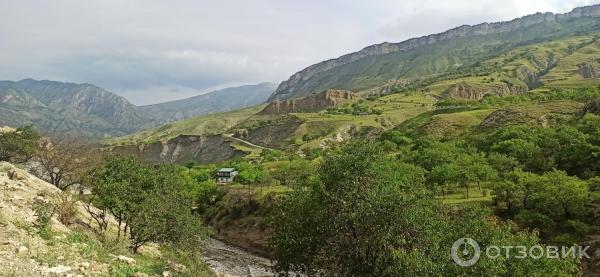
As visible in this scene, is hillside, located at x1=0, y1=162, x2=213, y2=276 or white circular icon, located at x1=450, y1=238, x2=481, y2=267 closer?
hillside, located at x1=0, y1=162, x2=213, y2=276

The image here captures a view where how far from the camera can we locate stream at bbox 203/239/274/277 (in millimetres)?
62531

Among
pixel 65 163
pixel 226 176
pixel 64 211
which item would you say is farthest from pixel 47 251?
pixel 226 176

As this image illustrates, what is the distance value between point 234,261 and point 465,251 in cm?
5135

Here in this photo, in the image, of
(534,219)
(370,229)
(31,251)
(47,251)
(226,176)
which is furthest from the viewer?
(226,176)

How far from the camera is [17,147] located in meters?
82.6

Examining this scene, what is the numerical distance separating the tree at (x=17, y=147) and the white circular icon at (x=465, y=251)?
80.6 metres

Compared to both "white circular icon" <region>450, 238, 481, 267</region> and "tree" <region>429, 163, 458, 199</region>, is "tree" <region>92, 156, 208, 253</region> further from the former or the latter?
"tree" <region>429, 163, 458, 199</region>

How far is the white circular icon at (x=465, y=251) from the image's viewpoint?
24.1 m

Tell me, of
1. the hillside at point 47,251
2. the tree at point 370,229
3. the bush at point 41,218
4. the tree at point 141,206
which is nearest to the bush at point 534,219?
the tree at point 370,229

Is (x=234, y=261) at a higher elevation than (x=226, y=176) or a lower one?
lower

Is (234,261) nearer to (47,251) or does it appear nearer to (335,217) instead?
(335,217)

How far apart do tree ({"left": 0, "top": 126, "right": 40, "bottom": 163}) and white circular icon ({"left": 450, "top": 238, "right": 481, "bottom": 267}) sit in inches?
3171

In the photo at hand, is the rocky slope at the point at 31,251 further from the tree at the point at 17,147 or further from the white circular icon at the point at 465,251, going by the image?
the tree at the point at 17,147

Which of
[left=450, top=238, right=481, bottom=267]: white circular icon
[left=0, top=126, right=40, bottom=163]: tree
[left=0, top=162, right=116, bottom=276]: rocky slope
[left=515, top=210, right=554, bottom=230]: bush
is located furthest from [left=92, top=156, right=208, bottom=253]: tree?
[left=0, top=126, right=40, bottom=163]: tree
